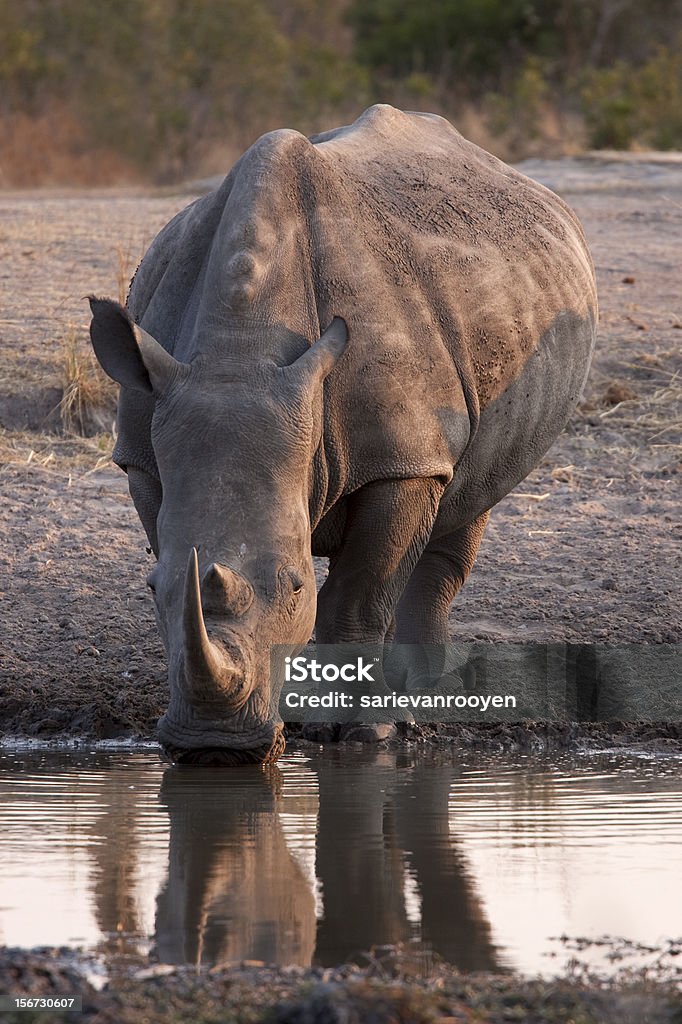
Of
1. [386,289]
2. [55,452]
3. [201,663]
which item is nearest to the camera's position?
[201,663]

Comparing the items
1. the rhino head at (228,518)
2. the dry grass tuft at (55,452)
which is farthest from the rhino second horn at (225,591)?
Answer: the dry grass tuft at (55,452)

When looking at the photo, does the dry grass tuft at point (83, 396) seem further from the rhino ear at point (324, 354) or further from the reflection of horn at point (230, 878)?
the rhino ear at point (324, 354)

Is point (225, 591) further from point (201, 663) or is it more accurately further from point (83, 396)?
point (83, 396)

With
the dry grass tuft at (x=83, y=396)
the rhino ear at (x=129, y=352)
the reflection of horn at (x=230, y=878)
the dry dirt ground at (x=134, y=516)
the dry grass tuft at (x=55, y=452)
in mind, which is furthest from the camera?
the dry grass tuft at (x=83, y=396)

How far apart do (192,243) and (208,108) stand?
18.0 meters

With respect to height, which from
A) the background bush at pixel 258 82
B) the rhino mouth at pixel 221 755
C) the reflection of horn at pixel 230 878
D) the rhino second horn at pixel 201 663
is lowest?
the reflection of horn at pixel 230 878

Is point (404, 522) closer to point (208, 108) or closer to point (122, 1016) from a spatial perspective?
point (122, 1016)

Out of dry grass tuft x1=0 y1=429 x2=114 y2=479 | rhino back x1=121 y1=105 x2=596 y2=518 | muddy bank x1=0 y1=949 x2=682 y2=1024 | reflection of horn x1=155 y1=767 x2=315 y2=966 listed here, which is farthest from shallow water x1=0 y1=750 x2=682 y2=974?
dry grass tuft x1=0 y1=429 x2=114 y2=479

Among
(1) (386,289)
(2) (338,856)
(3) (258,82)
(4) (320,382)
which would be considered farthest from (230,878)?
(3) (258,82)

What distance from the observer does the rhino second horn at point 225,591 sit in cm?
478

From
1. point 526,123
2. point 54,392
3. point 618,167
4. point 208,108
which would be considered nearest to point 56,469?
point 54,392

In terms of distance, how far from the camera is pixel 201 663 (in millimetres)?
4703

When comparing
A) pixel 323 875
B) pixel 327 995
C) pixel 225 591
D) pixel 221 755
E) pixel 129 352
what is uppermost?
pixel 129 352

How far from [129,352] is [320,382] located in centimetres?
55
